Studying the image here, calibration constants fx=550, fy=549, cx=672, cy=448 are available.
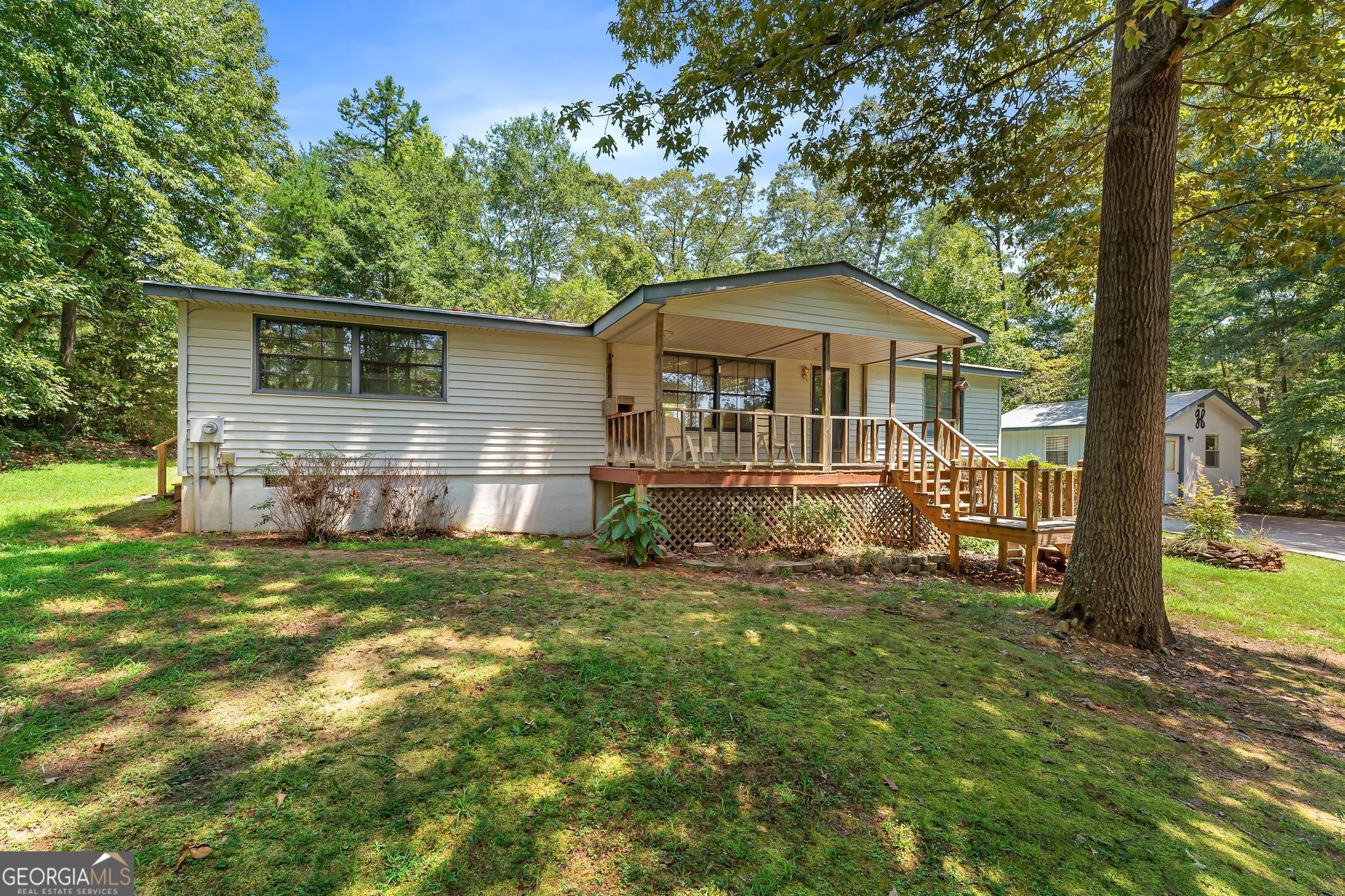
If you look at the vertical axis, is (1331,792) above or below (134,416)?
below

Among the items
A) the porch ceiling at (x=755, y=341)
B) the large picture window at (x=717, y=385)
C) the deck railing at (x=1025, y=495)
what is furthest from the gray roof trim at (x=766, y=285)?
the deck railing at (x=1025, y=495)

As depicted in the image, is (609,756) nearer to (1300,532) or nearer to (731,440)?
(731,440)

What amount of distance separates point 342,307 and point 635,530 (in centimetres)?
556

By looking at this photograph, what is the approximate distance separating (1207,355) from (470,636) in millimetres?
26201

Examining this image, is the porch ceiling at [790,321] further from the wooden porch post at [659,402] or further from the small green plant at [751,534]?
the small green plant at [751,534]

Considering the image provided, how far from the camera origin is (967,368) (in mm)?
12961

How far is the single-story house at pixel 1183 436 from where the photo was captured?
61.3 ft

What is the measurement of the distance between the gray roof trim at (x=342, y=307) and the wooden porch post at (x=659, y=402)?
2.11 meters

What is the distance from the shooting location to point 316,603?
4.59m

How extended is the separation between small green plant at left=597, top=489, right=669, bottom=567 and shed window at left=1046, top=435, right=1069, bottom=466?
748 inches

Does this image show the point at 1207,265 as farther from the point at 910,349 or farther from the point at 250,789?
the point at 250,789

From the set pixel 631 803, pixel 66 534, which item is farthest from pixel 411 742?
pixel 66 534

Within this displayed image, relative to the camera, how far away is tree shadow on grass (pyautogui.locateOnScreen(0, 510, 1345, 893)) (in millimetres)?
2109

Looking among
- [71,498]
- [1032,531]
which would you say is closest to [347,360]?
[71,498]
